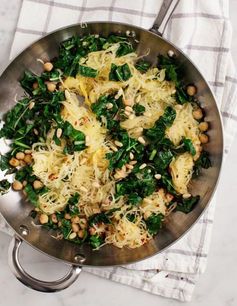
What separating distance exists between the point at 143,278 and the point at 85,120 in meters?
1.01

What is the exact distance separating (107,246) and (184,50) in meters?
1.26

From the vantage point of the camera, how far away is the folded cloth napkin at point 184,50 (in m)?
3.06

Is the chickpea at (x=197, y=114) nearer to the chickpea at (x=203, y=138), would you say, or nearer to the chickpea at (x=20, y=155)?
the chickpea at (x=203, y=138)

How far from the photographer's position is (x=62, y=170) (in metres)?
2.90

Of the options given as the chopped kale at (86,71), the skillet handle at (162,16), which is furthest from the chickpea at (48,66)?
the skillet handle at (162,16)

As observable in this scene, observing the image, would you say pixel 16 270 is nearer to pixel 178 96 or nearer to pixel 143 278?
pixel 143 278

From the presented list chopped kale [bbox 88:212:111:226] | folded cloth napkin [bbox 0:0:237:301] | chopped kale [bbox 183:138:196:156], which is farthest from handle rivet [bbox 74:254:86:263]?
chopped kale [bbox 183:138:196:156]

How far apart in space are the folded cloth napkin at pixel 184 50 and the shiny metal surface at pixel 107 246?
120 mm

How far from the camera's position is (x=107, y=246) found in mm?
3014

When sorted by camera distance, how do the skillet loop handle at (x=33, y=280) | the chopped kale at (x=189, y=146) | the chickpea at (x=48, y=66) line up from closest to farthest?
the skillet loop handle at (x=33, y=280)
the chopped kale at (x=189, y=146)
the chickpea at (x=48, y=66)

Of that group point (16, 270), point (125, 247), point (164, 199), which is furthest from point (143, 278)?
point (16, 270)

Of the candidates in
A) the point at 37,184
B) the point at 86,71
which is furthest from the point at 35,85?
the point at 37,184

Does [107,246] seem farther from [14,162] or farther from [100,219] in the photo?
[14,162]

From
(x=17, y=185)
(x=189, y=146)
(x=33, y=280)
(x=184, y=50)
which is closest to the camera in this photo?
(x=33, y=280)
